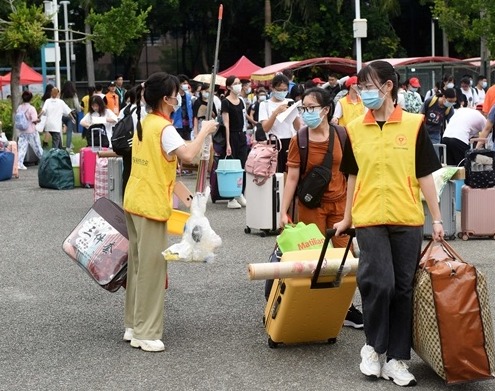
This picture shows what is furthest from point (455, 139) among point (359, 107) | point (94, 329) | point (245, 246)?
point (94, 329)

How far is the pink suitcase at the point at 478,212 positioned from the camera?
38.2ft

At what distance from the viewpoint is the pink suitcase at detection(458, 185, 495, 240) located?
11.6 m

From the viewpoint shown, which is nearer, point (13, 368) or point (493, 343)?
point (493, 343)

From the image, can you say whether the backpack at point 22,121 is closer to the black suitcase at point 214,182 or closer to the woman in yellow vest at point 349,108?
the black suitcase at point 214,182

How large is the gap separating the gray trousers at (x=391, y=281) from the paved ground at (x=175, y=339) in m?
0.27

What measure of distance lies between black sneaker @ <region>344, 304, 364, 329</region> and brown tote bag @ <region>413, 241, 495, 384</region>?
1699mm

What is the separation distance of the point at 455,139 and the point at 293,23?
3899 centimetres

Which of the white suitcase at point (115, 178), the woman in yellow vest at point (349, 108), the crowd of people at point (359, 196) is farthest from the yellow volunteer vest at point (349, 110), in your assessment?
the crowd of people at point (359, 196)

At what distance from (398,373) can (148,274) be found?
1.77m

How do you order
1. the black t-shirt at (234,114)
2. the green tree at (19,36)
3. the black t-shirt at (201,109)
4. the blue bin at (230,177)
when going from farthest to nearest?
the green tree at (19,36)
the black t-shirt at (201,109)
the black t-shirt at (234,114)
the blue bin at (230,177)

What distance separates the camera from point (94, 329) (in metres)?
7.81

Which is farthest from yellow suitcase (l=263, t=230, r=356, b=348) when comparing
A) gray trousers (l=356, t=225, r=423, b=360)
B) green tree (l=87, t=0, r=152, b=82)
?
green tree (l=87, t=0, r=152, b=82)

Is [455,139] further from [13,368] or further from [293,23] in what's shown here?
[293,23]

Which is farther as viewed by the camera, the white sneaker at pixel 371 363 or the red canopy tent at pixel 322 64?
the red canopy tent at pixel 322 64
